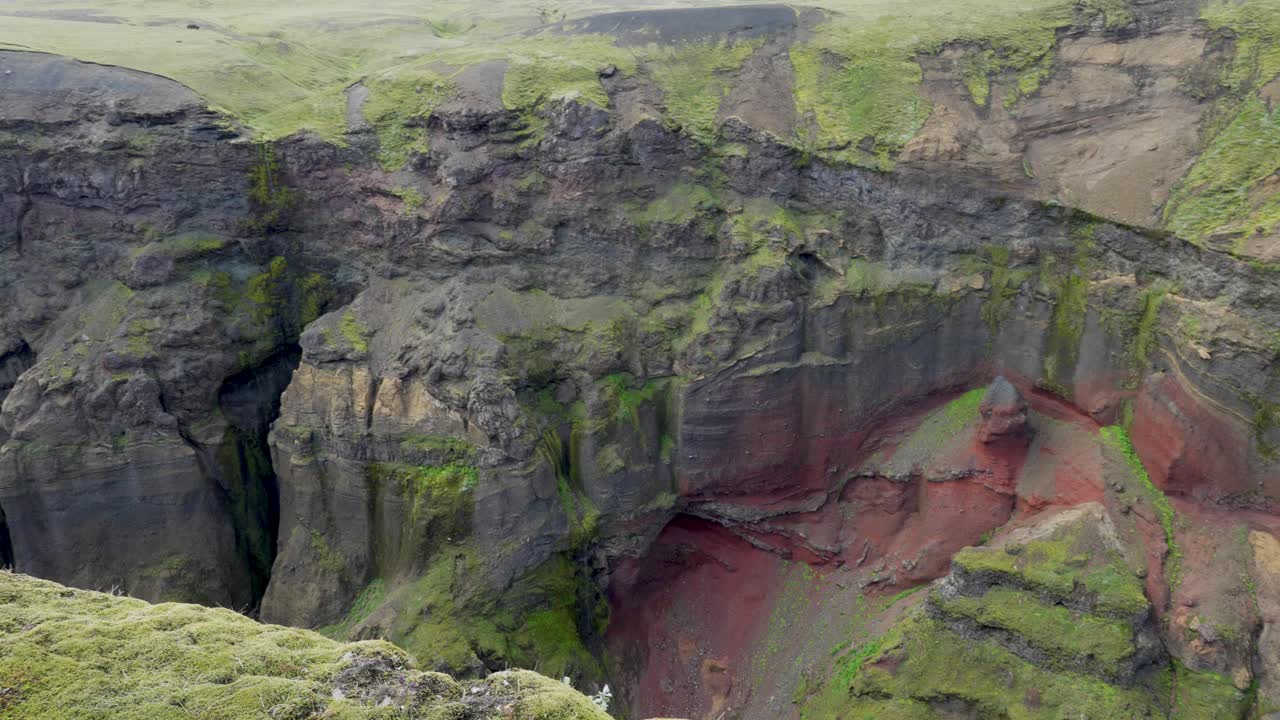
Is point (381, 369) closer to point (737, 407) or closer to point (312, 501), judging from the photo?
point (312, 501)

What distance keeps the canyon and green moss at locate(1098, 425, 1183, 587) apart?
14 cm

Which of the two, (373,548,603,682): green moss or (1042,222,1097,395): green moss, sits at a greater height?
(1042,222,1097,395): green moss

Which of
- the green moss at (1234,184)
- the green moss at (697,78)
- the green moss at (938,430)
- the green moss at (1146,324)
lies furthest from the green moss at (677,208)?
the green moss at (1234,184)

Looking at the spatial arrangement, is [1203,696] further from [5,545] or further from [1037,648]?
[5,545]

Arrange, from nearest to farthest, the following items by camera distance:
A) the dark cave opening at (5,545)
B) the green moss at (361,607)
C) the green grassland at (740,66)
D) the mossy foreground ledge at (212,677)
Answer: the mossy foreground ledge at (212,677), the green grassland at (740,66), the green moss at (361,607), the dark cave opening at (5,545)

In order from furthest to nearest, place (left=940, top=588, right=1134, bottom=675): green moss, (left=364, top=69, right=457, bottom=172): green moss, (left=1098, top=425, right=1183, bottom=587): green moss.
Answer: (left=364, top=69, right=457, bottom=172): green moss
(left=1098, top=425, right=1183, bottom=587): green moss
(left=940, top=588, right=1134, bottom=675): green moss

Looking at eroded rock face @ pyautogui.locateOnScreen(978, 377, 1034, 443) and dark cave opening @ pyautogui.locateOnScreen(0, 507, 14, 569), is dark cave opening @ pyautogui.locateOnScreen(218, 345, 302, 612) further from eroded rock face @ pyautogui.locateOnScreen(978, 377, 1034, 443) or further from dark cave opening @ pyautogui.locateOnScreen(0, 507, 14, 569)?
eroded rock face @ pyautogui.locateOnScreen(978, 377, 1034, 443)

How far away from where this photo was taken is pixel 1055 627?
18875 mm

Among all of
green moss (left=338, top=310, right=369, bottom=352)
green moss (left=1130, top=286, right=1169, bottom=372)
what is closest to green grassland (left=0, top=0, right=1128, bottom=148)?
green moss (left=338, top=310, right=369, bottom=352)

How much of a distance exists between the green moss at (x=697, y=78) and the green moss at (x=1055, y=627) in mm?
13772

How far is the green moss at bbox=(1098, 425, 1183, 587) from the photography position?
19500mm

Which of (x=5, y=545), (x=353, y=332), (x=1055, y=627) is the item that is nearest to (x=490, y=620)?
(x=353, y=332)

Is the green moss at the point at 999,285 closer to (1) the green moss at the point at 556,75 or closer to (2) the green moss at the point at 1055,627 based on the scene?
(2) the green moss at the point at 1055,627

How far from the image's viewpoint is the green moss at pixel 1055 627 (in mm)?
18219
